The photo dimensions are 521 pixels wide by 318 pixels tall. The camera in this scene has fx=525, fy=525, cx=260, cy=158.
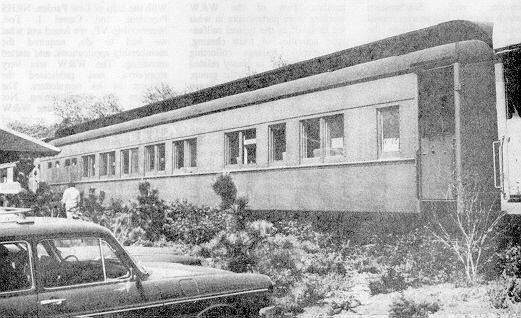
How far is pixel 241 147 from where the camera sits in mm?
11078

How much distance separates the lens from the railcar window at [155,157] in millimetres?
14328

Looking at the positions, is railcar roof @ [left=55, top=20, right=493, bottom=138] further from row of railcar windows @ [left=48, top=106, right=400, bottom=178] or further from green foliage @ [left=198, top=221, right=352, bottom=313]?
green foliage @ [left=198, top=221, right=352, bottom=313]

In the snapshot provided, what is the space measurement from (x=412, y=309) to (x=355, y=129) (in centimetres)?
365

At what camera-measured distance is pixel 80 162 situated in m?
19.7

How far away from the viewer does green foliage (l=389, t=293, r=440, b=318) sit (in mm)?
5355

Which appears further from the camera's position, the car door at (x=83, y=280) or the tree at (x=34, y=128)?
the tree at (x=34, y=128)

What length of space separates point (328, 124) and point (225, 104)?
10.4 ft

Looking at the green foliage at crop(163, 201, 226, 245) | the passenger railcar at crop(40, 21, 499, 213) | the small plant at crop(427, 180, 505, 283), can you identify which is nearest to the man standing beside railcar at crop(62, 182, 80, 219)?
the passenger railcar at crop(40, 21, 499, 213)

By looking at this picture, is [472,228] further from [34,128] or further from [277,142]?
[34,128]

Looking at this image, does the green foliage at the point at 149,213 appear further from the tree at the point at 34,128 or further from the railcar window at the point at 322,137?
the tree at the point at 34,128

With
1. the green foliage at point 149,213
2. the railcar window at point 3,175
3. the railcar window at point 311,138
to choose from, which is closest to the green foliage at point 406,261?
the railcar window at point 311,138

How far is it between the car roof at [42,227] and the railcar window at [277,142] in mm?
6728

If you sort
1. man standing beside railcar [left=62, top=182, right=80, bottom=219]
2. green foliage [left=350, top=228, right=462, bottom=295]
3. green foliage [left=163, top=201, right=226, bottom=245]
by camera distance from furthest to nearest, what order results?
man standing beside railcar [left=62, top=182, right=80, bottom=219], green foliage [left=163, top=201, right=226, bottom=245], green foliage [left=350, top=228, right=462, bottom=295]

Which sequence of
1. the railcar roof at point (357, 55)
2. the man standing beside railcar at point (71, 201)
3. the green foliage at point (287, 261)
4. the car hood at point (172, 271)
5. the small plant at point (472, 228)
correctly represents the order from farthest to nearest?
the man standing beside railcar at point (71, 201)
the railcar roof at point (357, 55)
the small plant at point (472, 228)
the green foliage at point (287, 261)
the car hood at point (172, 271)
